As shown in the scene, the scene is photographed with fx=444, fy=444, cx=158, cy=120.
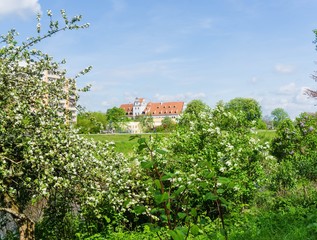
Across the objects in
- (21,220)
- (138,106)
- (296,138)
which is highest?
(138,106)

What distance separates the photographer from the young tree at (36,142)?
29.2 ft

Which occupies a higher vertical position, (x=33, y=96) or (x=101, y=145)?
(x=33, y=96)

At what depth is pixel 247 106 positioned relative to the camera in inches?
4060

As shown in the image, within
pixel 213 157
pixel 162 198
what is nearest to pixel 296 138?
pixel 213 157

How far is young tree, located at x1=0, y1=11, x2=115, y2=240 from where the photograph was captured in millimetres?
8906

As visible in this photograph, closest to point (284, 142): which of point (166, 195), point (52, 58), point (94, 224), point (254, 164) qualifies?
point (254, 164)

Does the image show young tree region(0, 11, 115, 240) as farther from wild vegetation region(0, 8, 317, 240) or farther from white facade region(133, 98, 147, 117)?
white facade region(133, 98, 147, 117)

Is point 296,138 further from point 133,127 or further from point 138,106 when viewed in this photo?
point 138,106

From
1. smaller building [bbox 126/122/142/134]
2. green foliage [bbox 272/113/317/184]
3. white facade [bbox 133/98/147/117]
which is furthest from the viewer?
white facade [bbox 133/98/147/117]

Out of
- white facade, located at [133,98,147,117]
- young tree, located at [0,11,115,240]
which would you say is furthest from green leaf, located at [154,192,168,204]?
white facade, located at [133,98,147,117]

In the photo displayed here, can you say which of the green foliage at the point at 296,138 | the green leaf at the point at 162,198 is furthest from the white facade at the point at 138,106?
the green leaf at the point at 162,198

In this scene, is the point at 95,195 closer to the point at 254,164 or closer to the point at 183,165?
the point at 183,165

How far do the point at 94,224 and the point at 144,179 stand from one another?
7.11 feet

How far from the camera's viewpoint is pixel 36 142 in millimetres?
8875
